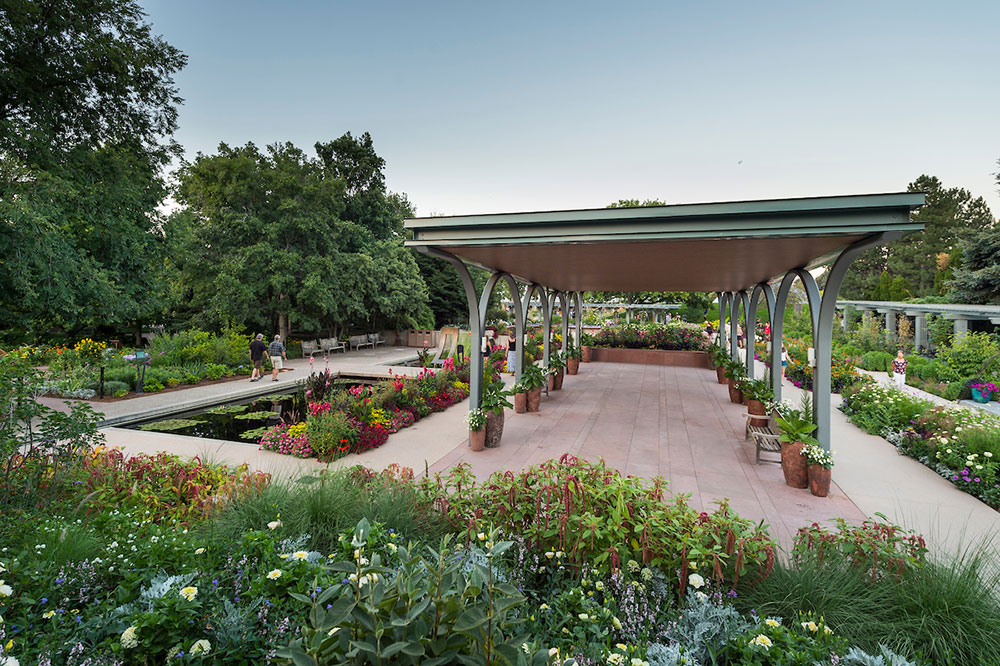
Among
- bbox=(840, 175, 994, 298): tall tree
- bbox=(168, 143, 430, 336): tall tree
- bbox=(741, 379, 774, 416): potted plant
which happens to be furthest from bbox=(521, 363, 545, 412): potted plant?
bbox=(840, 175, 994, 298): tall tree

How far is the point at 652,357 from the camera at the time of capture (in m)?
15.9

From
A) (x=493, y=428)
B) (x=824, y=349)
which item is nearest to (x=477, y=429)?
(x=493, y=428)

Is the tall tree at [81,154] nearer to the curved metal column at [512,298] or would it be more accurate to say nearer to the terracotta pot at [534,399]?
the curved metal column at [512,298]

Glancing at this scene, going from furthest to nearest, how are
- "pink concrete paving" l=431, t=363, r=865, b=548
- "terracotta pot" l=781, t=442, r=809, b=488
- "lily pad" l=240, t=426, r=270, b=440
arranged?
"lily pad" l=240, t=426, r=270, b=440, "terracotta pot" l=781, t=442, r=809, b=488, "pink concrete paving" l=431, t=363, r=865, b=548

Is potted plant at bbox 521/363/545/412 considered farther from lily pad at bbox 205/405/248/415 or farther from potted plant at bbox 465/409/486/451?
lily pad at bbox 205/405/248/415

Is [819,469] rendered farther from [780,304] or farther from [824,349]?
[780,304]

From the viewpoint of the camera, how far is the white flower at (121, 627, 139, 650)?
4.85 ft

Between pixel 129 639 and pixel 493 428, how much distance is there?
4.82 m

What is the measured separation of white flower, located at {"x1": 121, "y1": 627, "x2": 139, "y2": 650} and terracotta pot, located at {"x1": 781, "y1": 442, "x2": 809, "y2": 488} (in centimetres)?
557

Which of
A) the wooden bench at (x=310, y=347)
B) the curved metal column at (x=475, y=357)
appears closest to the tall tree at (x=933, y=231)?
the curved metal column at (x=475, y=357)

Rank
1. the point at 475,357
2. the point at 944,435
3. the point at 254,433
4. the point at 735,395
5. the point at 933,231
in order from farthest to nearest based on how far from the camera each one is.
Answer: the point at 933,231, the point at 735,395, the point at 254,433, the point at 475,357, the point at 944,435

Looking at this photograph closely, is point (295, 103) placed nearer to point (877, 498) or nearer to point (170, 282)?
point (170, 282)

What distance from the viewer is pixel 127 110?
458 inches

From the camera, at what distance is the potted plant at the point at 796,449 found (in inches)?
188
